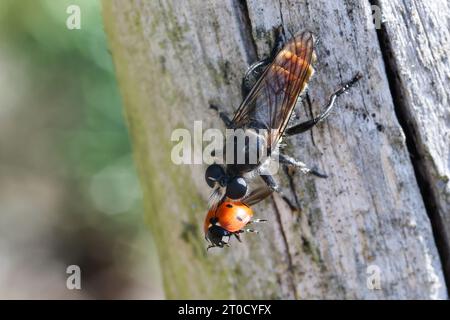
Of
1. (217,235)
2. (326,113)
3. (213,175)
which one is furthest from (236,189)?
(326,113)

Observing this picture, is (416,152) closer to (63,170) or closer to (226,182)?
(226,182)

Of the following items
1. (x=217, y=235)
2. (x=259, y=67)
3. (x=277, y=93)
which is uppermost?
(x=277, y=93)

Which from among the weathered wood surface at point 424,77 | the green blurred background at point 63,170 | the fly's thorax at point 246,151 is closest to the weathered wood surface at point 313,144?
the weathered wood surface at point 424,77

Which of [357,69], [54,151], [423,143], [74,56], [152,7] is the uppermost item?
[74,56]

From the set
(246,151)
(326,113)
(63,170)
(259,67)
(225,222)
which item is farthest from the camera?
(63,170)

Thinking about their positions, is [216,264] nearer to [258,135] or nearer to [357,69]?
[258,135]

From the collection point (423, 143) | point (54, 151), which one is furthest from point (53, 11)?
point (423, 143)
